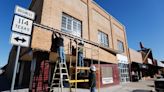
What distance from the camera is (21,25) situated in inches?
143

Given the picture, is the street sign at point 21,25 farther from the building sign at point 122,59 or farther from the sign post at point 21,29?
the building sign at point 122,59

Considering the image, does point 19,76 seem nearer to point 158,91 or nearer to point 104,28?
point 104,28

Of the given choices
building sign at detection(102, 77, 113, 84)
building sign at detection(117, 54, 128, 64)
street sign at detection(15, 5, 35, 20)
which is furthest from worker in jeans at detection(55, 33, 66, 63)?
building sign at detection(117, 54, 128, 64)

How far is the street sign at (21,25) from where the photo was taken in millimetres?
3504

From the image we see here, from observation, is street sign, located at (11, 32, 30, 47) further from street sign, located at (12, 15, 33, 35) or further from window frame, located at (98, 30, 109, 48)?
window frame, located at (98, 30, 109, 48)

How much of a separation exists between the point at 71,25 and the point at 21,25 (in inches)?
342

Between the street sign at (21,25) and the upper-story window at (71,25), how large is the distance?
7.19 m

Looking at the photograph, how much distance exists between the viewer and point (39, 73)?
8.70 m

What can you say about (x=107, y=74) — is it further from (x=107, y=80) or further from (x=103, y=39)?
(x=103, y=39)

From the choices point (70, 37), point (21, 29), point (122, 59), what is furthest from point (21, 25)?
point (122, 59)

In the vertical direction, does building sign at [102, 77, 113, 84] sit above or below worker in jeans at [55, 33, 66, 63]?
below

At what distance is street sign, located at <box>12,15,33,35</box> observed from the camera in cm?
350

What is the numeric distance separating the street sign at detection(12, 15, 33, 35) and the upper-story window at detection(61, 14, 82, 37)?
7.19 m

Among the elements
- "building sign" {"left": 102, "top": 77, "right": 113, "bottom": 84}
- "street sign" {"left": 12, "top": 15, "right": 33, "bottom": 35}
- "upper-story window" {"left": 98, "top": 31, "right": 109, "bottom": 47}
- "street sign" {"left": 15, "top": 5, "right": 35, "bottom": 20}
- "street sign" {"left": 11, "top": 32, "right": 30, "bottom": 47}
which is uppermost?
"upper-story window" {"left": 98, "top": 31, "right": 109, "bottom": 47}
